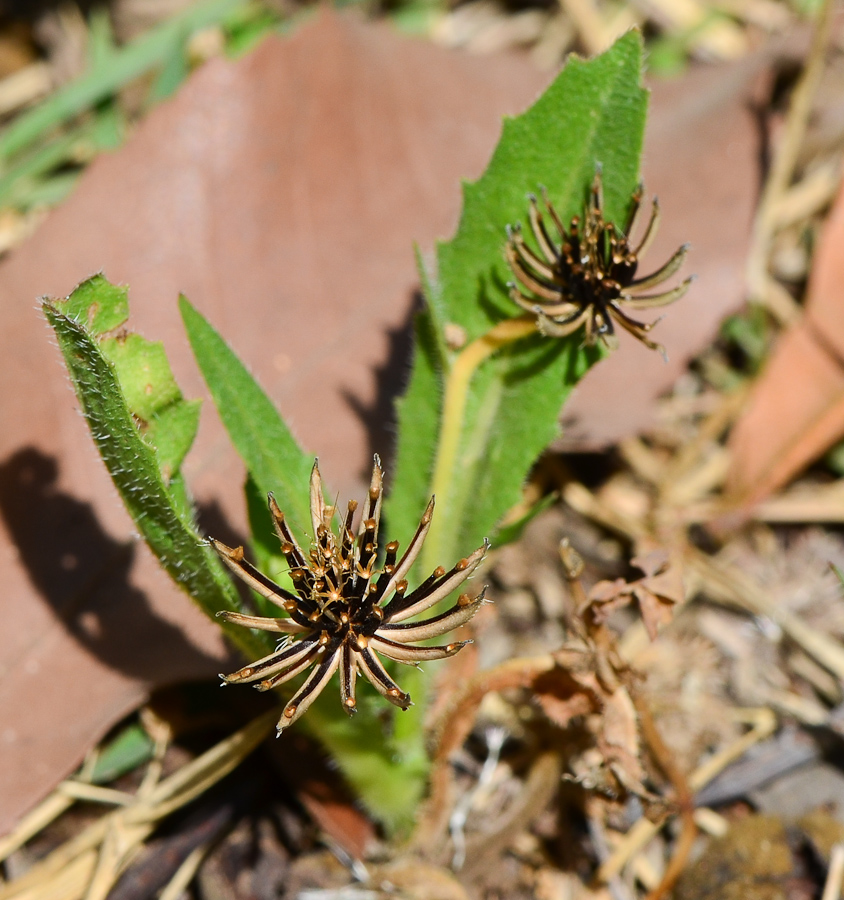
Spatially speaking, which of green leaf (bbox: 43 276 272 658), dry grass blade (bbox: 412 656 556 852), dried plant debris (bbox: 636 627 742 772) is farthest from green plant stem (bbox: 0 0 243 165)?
dried plant debris (bbox: 636 627 742 772)

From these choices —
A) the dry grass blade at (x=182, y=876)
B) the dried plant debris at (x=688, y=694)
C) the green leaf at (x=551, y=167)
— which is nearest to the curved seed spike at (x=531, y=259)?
the green leaf at (x=551, y=167)

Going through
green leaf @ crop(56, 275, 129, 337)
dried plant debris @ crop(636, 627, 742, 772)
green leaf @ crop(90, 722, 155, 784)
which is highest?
green leaf @ crop(56, 275, 129, 337)

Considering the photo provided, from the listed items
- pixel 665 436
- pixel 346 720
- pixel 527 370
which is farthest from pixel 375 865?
pixel 665 436

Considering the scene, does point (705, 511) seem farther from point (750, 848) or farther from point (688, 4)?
point (688, 4)

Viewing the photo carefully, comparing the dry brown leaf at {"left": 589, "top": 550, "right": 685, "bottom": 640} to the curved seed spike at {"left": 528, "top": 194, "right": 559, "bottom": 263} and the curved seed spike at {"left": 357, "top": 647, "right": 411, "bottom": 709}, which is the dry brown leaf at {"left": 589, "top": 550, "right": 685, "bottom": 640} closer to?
the curved seed spike at {"left": 357, "top": 647, "right": 411, "bottom": 709}

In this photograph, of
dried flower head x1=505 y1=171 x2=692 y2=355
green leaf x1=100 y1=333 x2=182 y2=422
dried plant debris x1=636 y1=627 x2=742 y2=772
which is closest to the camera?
green leaf x1=100 y1=333 x2=182 y2=422
